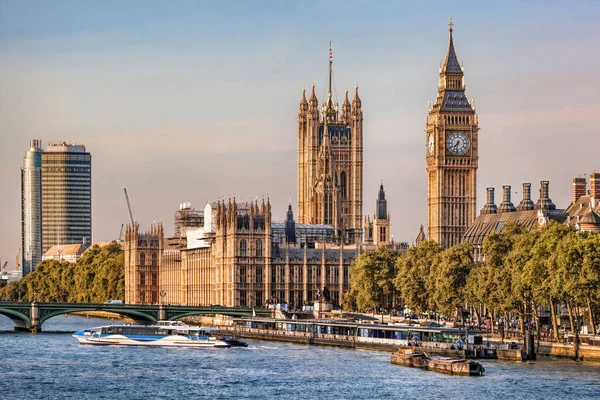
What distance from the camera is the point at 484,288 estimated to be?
153500mm

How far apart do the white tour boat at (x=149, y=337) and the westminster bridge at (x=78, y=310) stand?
30.1 feet

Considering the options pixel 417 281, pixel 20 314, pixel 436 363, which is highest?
pixel 417 281

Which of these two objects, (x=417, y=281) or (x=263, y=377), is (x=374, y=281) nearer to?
(x=417, y=281)

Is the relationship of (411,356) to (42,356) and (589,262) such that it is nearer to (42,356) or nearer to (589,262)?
(589,262)

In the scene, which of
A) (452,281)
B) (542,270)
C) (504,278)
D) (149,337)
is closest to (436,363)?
(542,270)

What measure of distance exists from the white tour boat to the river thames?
405 inches

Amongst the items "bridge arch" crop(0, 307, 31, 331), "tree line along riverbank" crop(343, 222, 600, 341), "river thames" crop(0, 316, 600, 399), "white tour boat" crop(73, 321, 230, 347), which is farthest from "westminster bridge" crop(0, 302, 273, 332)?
"river thames" crop(0, 316, 600, 399)

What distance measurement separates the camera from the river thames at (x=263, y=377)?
114 m

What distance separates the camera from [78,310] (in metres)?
186

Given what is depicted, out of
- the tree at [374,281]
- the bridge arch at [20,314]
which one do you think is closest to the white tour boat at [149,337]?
the bridge arch at [20,314]

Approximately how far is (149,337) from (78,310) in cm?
2013

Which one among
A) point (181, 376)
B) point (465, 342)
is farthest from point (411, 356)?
point (181, 376)

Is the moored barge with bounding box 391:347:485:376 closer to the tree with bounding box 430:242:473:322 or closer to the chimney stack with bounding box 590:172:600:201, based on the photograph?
the tree with bounding box 430:242:473:322

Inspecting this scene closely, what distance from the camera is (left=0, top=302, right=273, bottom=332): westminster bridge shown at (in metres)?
184
